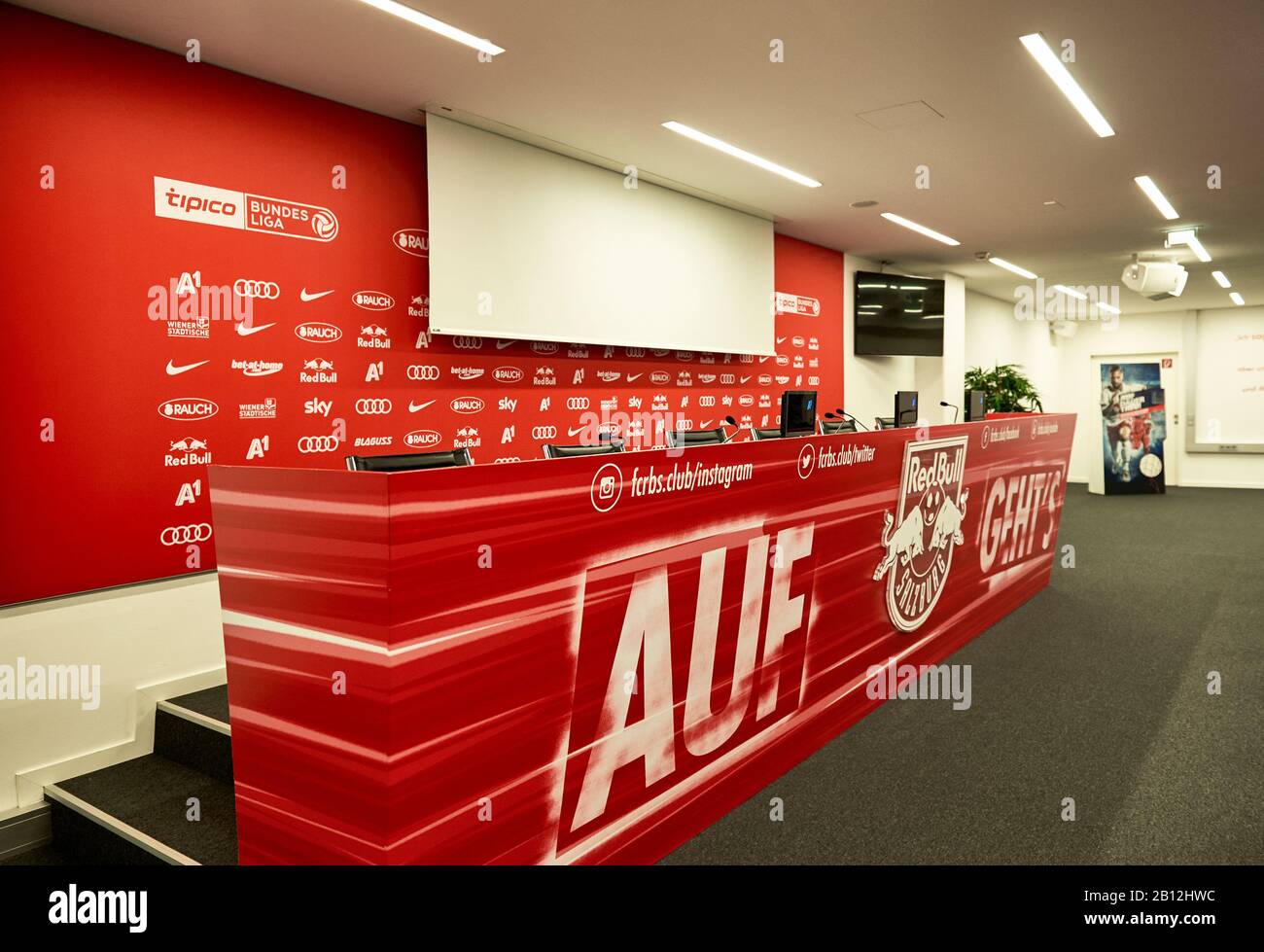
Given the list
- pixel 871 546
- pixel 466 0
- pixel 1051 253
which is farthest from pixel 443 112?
pixel 1051 253

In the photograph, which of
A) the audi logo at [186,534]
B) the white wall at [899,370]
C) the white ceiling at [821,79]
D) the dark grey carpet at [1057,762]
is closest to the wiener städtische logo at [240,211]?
the white ceiling at [821,79]

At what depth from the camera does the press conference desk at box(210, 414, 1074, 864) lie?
161 centimetres

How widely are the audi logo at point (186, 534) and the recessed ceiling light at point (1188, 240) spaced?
8.19 metres

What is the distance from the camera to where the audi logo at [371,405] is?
13.9 ft

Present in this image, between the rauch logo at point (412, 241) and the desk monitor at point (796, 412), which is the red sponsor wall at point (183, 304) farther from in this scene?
the desk monitor at point (796, 412)

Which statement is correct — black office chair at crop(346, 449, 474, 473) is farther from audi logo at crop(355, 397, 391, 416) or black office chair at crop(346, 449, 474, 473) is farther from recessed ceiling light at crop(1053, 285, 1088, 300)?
recessed ceiling light at crop(1053, 285, 1088, 300)

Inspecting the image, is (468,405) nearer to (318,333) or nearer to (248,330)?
(318,333)

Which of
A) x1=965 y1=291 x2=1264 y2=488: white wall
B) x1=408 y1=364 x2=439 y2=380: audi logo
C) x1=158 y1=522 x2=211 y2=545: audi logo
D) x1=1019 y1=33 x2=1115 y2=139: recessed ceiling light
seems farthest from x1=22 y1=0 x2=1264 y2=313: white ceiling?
x1=965 y1=291 x2=1264 y2=488: white wall

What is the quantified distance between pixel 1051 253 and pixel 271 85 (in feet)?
Result: 25.0

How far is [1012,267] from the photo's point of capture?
9.08 m

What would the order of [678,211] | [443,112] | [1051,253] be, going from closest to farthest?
[443,112]
[678,211]
[1051,253]
